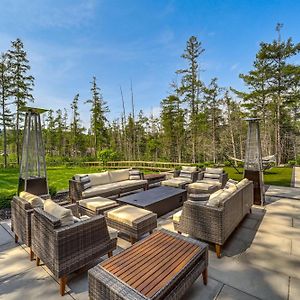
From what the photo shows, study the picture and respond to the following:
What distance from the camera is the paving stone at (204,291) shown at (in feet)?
6.12

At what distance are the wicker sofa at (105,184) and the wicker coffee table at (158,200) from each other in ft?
2.76

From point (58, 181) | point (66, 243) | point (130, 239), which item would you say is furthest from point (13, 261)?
point (58, 181)

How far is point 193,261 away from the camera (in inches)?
69.1

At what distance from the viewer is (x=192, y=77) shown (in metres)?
14.7

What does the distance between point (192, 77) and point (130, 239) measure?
1409 cm

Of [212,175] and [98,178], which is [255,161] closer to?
[212,175]

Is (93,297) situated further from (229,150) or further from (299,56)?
(229,150)

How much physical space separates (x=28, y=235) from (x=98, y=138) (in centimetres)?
1895

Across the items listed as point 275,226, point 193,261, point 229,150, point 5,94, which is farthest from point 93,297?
point 229,150

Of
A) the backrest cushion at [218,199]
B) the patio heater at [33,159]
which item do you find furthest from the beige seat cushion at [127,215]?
the patio heater at [33,159]

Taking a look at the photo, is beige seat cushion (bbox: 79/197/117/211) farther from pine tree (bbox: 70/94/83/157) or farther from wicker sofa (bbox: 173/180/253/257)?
pine tree (bbox: 70/94/83/157)

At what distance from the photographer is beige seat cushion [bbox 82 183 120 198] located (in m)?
4.69

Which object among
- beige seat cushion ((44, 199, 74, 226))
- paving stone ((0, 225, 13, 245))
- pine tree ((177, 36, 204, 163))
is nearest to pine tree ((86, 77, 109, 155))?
pine tree ((177, 36, 204, 163))

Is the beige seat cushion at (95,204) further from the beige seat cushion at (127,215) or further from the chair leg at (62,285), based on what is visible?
the chair leg at (62,285)
